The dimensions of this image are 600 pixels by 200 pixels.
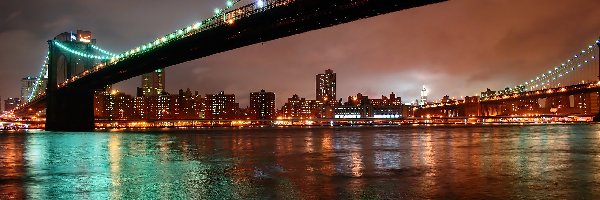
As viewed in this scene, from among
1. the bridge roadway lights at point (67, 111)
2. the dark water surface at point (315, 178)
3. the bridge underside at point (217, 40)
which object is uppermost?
the bridge underside at point (217, 40)

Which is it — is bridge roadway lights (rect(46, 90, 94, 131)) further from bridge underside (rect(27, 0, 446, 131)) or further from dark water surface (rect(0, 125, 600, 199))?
dark water surface (rect(0, 125, 600, 199))

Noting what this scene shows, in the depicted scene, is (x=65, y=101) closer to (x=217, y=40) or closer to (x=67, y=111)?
(x=67, y=111)

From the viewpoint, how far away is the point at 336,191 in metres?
11.6

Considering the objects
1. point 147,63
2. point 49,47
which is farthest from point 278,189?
point 49,47

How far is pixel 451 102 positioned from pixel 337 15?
4158 inches

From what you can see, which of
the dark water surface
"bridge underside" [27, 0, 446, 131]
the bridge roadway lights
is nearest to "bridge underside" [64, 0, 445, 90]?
"bridge underside" [27, 0, 446, 131]

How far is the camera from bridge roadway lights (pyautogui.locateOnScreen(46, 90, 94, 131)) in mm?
65812

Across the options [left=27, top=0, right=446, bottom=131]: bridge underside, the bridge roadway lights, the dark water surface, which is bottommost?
the dark water surface

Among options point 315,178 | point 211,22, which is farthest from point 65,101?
point 315,178

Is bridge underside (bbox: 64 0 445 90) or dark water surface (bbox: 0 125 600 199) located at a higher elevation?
bridge underside (bbox: 64 0 445 90)

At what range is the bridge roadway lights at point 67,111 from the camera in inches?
2591

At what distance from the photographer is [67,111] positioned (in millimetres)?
66438

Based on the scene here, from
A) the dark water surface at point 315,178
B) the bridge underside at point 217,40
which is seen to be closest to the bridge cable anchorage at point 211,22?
the bridge underside at point 217,40

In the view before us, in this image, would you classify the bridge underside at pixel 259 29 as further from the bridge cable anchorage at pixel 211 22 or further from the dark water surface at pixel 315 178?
the dark water surface at pixel 315 178
